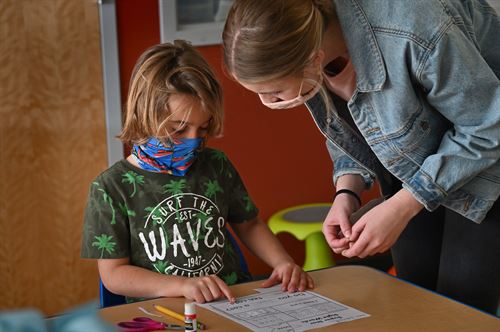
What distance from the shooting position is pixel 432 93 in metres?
1.30

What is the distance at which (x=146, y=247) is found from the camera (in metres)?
1.66

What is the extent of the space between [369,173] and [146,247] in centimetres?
52

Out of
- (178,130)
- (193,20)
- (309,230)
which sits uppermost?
(193,20)

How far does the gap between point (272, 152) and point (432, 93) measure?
6.76 ft

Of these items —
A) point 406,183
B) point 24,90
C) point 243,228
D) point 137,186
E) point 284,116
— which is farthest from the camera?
point 284,116

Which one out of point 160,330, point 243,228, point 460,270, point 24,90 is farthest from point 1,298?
point 460,270

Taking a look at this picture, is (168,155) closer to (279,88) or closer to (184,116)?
(184,116)

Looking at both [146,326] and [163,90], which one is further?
[163,90]

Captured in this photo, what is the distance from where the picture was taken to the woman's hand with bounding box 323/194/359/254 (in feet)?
4.74

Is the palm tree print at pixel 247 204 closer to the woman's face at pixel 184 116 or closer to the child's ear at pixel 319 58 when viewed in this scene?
the woman's face at pixel 184 116

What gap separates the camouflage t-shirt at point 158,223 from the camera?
1.64 meters

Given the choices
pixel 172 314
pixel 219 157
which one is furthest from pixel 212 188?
pixel 172 314

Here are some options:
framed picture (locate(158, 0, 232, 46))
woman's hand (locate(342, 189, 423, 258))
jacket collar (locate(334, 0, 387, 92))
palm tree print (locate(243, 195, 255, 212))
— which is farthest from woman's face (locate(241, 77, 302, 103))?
framed picture (locate(158, 0, 232, 46))

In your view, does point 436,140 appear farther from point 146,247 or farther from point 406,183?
point 146,247
